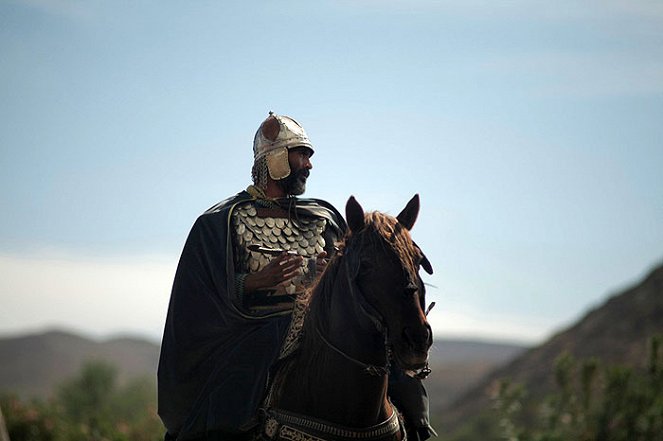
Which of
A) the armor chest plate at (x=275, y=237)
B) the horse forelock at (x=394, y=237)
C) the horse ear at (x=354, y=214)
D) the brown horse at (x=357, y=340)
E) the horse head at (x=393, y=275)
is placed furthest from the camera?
the armor chest plate at (x=275, y=237)

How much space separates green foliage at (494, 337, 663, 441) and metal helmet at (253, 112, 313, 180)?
11.2 metres

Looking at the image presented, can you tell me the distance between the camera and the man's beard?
9039 millimetres

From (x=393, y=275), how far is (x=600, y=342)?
51822mm

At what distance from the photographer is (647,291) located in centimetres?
5897

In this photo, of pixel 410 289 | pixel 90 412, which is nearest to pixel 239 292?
pixel 410 289

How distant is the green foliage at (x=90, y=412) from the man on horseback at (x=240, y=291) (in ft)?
38.6

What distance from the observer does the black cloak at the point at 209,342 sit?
8.11 meters

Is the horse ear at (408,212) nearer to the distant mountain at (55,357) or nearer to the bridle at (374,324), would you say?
the bridle at (374,324)

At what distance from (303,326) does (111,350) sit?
165 metres

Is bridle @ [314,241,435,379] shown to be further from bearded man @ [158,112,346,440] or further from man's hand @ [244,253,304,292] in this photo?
bearded man @ [158,112,346,440]

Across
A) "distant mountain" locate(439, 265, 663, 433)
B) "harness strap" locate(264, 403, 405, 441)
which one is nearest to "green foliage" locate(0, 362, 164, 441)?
"harness strap" locate(264, 403, 405, 441)

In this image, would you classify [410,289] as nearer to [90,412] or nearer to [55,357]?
[90,412]

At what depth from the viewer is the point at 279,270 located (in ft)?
26.9

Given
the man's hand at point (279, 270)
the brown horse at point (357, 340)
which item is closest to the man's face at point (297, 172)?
the man's hand at point (279, 270)
